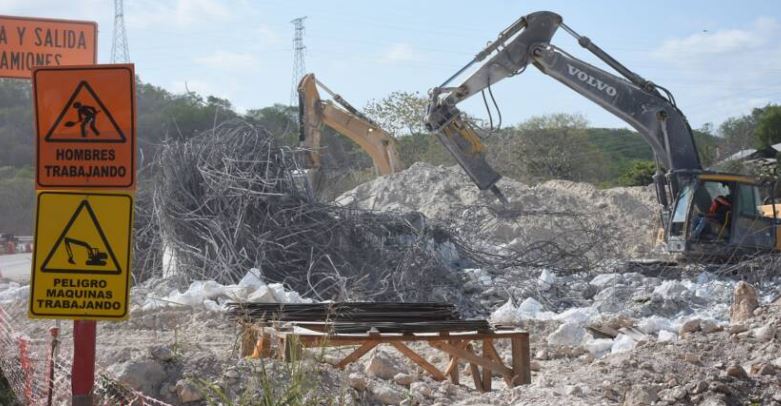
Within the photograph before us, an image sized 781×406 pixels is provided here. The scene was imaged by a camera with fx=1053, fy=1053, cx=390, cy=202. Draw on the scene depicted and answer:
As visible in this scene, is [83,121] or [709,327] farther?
[709,327]

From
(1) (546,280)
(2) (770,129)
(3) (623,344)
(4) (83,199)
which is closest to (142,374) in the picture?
(4) (83,199)

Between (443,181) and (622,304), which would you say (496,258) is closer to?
(622,304)

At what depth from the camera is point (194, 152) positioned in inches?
688

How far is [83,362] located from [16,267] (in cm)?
1939

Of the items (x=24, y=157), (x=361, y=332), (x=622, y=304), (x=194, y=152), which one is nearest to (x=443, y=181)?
(x=194, y=152)

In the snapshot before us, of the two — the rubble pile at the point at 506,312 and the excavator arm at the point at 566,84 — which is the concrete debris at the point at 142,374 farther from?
the excavator arm at the point at 566,84

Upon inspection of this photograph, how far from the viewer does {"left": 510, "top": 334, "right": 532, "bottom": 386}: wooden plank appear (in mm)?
9102

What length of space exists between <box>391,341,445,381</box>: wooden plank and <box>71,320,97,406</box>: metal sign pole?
4123 millimetres

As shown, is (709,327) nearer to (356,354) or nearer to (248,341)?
(356,354)

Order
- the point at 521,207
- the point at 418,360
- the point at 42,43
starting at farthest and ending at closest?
the point at 521,207, the point at 418,360, the point at 42,43

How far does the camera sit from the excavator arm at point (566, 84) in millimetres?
18312

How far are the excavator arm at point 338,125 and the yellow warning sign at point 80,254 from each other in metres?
16.4

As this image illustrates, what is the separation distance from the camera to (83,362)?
480 centimetres

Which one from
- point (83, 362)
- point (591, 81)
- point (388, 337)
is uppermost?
point (591, 81)
